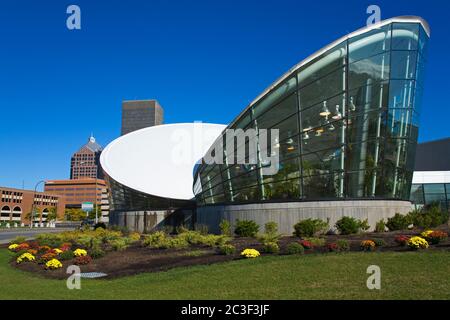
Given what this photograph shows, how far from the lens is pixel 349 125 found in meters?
20.7

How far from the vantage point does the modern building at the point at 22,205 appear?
135 meters

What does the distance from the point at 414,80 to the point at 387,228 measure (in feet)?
25.6

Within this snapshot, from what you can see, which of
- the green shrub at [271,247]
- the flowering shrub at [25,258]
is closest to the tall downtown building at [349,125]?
the green shrub at [271,247]

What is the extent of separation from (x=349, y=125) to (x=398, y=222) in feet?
17.1

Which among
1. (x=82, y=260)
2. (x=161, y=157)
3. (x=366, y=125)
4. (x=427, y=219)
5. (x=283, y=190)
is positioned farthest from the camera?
(x=161, y=157)

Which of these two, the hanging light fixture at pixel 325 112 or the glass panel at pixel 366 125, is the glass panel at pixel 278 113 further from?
the glass panel at pixel 366 125

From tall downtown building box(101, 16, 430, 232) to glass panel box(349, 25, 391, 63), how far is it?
0.05 meters

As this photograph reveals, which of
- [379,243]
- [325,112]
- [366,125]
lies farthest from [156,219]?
[379,243]

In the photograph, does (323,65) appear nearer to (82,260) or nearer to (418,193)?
(82,260)

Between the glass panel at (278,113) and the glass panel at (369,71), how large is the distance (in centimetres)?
307

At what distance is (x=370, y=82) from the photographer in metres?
20.5

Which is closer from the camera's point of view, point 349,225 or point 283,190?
point 349,225
